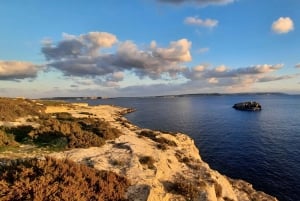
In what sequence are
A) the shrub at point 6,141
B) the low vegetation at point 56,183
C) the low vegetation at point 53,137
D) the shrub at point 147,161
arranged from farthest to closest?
the low vegetation at point 53,137 → the shrub at point 6,141 → the shrub at point 147,161 → the low vegetation at point 56,183

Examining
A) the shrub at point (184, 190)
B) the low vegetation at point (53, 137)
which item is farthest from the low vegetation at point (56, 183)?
the low vegetation at point (53, 137)

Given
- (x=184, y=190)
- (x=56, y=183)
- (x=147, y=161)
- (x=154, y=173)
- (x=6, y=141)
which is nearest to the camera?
(x=56, y=183)

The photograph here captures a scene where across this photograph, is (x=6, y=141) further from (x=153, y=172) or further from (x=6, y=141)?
(x=153, y=172)

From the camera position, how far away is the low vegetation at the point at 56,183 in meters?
9.96

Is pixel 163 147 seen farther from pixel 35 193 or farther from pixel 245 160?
pixel 245 160

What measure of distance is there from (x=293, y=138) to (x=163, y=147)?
4344 centimetres

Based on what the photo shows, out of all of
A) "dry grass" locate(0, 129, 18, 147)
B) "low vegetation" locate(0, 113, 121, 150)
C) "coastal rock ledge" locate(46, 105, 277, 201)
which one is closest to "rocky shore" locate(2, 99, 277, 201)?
"coastal rock ledge" locate(46, 105, 277, 201)

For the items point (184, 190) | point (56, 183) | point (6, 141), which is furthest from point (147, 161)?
point (6, 141)

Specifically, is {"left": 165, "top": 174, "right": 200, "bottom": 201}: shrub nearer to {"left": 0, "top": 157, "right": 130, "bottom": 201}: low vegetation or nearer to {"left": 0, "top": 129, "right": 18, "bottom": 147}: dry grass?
{"left": 0, "top": 157, "right": 130, "bottom": 201}: low vegetation

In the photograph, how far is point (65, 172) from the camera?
12.2m

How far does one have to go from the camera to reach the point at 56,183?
10844mm

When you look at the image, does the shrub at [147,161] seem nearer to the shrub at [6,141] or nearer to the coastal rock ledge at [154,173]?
the coastal rock ledge at [154,173]

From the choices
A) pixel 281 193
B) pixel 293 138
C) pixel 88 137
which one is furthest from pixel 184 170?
pixel 293 138

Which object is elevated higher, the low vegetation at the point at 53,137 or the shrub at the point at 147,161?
the low vegetation at the point at 53,137
